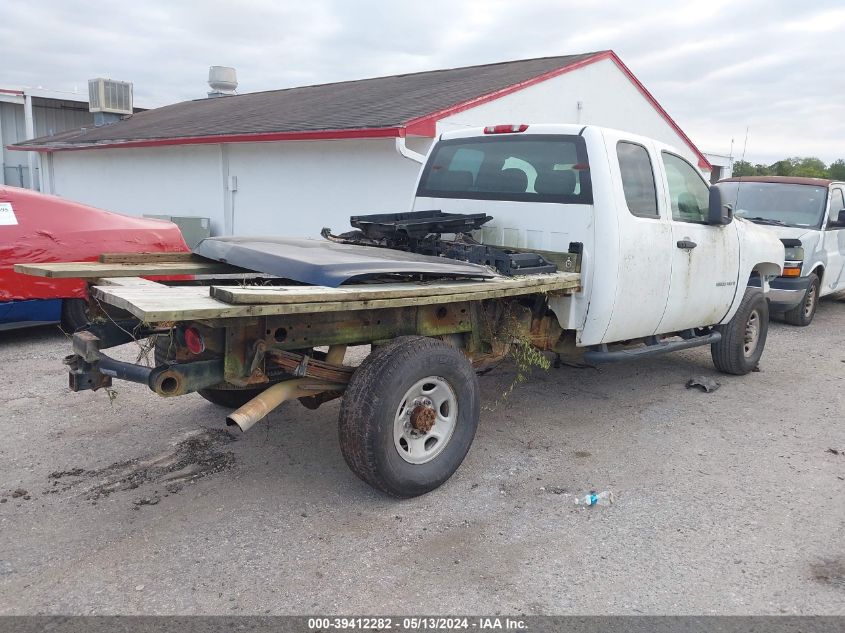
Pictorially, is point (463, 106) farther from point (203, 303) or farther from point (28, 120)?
point (28, 120)

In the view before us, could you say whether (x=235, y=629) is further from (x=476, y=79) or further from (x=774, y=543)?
(x=476, y=79)

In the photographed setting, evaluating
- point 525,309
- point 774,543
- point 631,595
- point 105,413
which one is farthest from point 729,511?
point 105,413

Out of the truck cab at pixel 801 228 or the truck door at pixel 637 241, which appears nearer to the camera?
the truck door at pixel 637 241

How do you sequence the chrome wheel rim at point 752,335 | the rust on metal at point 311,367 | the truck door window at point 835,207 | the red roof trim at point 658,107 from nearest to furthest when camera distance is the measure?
the rust on metal at point 311,367 < the chrome wheel rim at point 752,335 < the truck door window at point 835,207 < the red roof trim at point 658,107

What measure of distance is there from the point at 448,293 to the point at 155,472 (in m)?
2.12

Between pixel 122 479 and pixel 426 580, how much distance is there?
2.07 m

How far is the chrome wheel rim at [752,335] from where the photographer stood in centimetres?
702

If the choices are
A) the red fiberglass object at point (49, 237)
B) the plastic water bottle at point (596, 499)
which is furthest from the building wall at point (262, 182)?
the plastic water bottle at point (596, 499)

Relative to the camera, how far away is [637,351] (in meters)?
5.57

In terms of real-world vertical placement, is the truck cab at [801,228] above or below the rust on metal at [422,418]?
above

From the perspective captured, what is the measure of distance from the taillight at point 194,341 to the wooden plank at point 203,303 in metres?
0.19

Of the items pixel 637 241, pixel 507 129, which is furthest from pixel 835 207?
pixel 507 129

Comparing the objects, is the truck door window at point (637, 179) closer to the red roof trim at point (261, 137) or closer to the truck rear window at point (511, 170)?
the truck rear window at point (511, 170)

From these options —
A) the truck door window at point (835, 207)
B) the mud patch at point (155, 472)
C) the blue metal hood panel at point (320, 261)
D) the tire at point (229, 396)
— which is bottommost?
the mud patch at point (155, 472)
